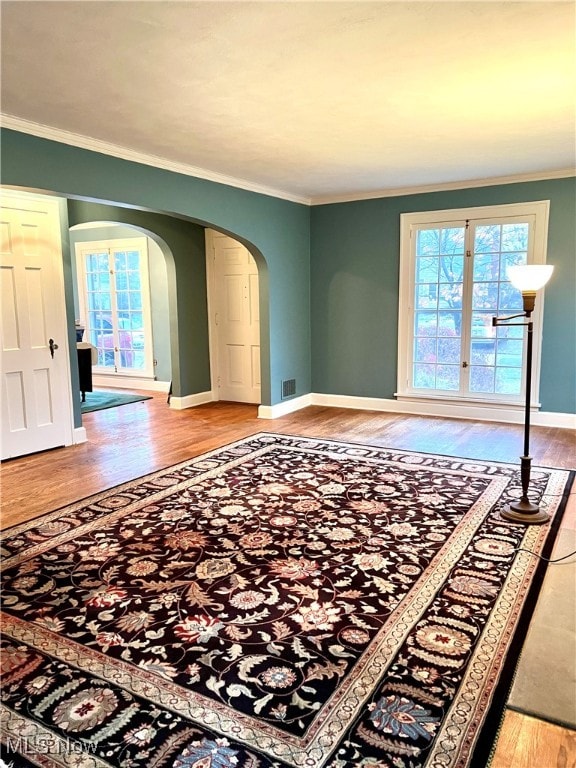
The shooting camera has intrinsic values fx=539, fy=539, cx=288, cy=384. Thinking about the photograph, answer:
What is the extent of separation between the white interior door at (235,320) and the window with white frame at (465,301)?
1990 millimetres

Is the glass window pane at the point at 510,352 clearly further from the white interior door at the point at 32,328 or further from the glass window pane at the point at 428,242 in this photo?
the white interior door at the point at 32,328

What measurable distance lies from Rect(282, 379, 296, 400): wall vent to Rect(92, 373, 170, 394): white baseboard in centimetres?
248

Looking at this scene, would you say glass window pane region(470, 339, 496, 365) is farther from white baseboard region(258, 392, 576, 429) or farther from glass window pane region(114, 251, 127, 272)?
glass window pane region(114, 251, 127, 272)

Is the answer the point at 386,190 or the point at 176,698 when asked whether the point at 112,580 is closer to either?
the point at 176,698

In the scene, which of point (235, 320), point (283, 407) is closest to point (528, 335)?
point (283, 407)

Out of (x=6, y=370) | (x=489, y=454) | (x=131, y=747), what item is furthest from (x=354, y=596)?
(x=6, y=370)

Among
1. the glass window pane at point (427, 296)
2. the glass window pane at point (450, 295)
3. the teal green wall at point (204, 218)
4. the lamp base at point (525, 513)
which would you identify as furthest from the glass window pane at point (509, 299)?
the lamp base at point (525, 513)

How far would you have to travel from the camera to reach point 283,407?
262 inches

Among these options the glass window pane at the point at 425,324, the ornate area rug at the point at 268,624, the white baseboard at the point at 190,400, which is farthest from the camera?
the white baseboard at the point at 190,400

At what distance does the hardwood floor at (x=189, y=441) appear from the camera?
4105mm

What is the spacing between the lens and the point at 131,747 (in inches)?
67.4

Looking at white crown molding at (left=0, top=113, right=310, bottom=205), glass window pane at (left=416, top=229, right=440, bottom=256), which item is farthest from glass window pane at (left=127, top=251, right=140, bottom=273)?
glass window pane at (left=416, top=229, right=440, bottom=256)

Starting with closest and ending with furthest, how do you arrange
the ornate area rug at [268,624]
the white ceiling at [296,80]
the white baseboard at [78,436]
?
the ornate area rug at [268,624] → the white ceiling at [296,80] → the white baseboard at [78,436]

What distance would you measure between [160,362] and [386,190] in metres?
4.29
